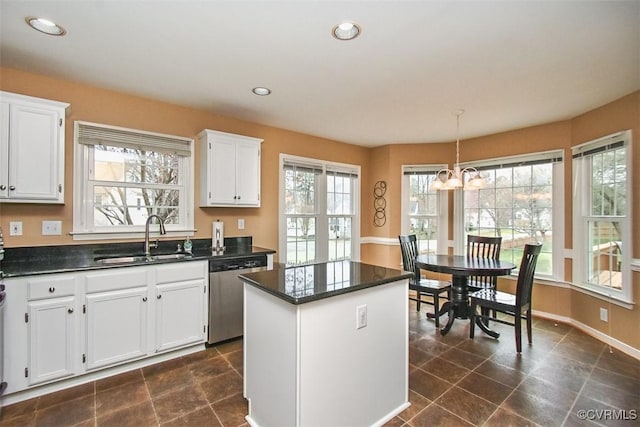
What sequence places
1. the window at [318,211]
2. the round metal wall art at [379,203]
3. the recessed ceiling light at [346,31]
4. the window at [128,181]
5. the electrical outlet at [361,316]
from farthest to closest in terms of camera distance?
the round metal wall art at [379,203] < the window at [318,211] < the window at [128,181] < the recessed ceiling light at [346,31] < the electrical outlet at [361,316]

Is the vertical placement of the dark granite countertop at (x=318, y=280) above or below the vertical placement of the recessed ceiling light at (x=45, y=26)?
below

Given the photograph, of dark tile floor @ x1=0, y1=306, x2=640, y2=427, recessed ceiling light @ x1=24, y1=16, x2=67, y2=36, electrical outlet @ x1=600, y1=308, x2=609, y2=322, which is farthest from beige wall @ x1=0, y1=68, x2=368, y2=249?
electrical outlet @ x1=600, y1=308, x2=609, y2=322

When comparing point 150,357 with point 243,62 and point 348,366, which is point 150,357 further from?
point 243,62

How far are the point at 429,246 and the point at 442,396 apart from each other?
291 cm

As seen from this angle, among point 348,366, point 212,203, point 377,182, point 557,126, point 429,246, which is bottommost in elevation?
point 348,366

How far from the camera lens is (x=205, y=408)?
204cm

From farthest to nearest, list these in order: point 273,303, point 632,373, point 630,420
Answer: point 632,373
point 630,420
point 273,303

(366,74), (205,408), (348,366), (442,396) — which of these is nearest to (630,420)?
(442,396)

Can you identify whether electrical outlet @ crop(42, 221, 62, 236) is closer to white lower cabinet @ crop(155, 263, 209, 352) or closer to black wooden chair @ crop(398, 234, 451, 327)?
white lower cabinet @ crop(155, 263, 209, 352)

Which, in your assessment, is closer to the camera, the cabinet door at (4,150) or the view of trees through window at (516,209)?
the cabinet door at (4,150)

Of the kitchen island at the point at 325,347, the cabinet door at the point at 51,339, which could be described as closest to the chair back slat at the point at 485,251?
the kitchen island at the point at 325,347

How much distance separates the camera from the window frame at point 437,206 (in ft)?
15.5

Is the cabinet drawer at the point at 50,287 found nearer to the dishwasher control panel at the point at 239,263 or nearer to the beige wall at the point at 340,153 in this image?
the beige wall at the point at 340,153

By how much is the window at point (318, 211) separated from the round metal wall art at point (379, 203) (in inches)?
12.4
